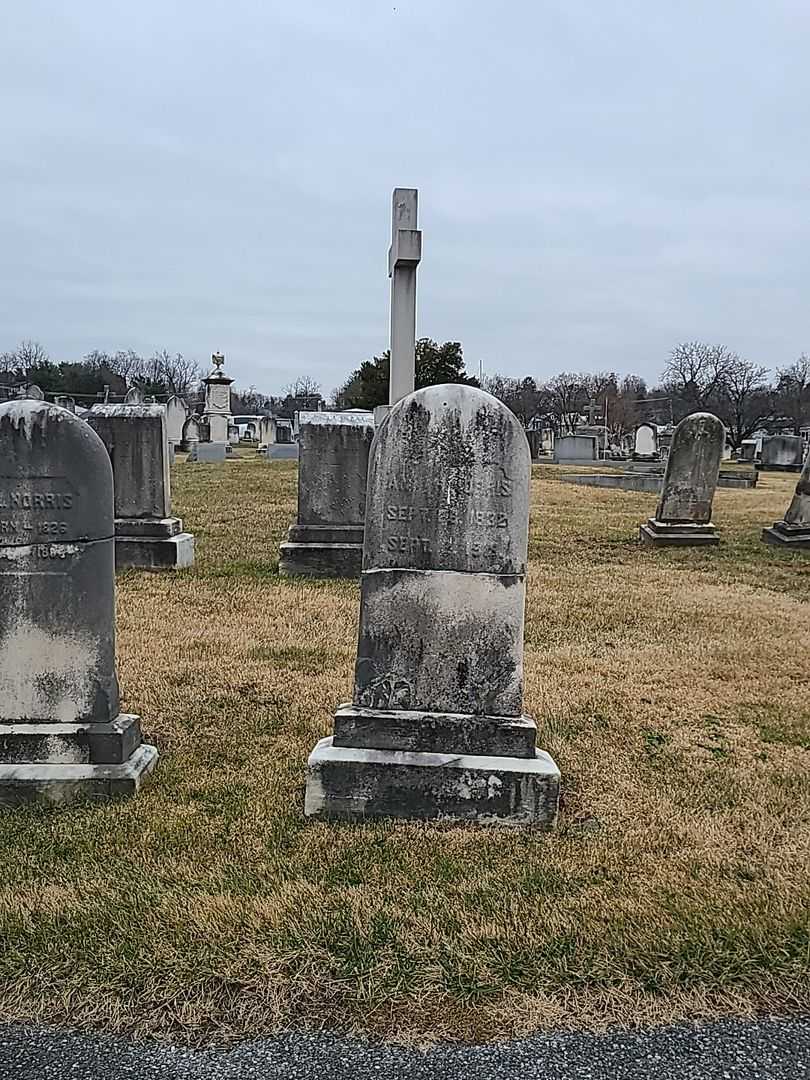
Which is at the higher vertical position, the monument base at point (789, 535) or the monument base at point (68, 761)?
the monument base at point (789, 535)

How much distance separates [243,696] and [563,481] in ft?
57.1

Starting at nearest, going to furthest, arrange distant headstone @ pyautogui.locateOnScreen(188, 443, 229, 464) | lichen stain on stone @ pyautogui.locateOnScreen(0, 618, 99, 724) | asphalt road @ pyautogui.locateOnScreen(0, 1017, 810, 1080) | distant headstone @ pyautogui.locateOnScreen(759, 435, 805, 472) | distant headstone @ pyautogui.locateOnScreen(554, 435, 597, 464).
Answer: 1. asphalt road @ pyautogui.locateOnScreen(0, 1017, 810, 1080)
2. lichen stain on stone @ pyautogui.locateOnScreen(0, 618, 99, 724)
3. distant headstone @ pyautogui.locateOnScreen(188, 443, 229, 464)
4. distant headstone @ pyautogui.locateOnScreen(554, 435, 597, 464)
5. distant headstone @ pyautogui.locateOnScreen(759, 435, 805, 472)

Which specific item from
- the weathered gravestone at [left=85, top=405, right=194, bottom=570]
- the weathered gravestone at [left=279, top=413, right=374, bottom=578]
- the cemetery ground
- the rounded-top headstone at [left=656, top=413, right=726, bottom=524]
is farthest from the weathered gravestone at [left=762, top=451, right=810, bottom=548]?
the weathered gravestone at [left=85, top=405, right=194, bottom=570]

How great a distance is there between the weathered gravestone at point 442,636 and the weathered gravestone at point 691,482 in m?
8.52

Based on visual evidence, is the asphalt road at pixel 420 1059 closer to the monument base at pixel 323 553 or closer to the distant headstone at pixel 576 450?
the monument base at pixel 323 553

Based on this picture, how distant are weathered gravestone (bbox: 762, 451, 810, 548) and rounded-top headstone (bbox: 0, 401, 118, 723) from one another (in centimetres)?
1042

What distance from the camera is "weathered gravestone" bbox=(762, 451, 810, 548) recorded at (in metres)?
11.5

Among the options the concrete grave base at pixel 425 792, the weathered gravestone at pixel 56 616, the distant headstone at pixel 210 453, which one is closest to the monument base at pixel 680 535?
the concrete grave base at pixel 425 792

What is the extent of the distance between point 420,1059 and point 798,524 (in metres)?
11.2

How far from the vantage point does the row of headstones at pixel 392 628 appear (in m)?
3.56

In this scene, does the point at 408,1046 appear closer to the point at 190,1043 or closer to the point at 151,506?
the point at 190,1043

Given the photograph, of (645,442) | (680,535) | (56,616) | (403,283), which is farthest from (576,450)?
(56,616)

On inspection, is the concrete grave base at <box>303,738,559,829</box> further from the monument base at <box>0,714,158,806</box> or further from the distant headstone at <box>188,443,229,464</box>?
the distant headstone at <box>188,443,229,464</box>

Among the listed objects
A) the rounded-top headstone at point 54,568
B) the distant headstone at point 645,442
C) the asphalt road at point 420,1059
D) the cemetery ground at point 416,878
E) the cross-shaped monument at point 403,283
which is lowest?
the asphalt road at point 420,1059
